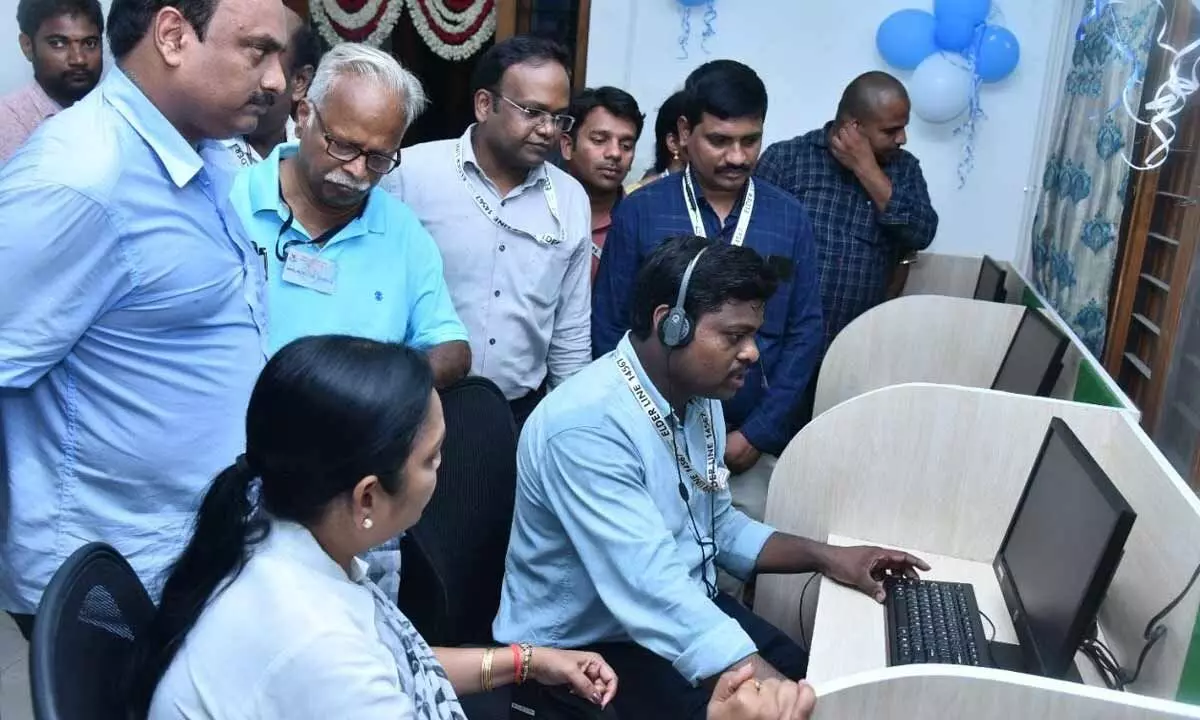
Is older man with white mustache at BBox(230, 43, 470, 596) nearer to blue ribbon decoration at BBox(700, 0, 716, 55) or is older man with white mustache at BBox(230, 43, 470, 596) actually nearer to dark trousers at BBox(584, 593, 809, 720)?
dark trousers at BBox(584, 593, 809, 720)

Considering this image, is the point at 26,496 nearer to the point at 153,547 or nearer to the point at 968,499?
the point at 153,547

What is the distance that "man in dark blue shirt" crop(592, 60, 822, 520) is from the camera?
241 cm

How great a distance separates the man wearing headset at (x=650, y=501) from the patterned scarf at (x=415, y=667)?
39cm

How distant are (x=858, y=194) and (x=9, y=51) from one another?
3.14 meters

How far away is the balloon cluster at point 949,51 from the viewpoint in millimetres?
3854

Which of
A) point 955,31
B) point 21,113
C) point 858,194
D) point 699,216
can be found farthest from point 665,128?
point 21,113

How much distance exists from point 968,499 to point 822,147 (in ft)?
4.81

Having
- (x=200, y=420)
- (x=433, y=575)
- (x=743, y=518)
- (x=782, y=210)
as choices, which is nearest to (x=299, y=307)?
(x=200, y=420)

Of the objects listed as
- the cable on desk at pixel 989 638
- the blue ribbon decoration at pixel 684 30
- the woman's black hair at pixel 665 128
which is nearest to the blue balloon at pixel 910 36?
the blue ribbon decoration at pixel 684 30

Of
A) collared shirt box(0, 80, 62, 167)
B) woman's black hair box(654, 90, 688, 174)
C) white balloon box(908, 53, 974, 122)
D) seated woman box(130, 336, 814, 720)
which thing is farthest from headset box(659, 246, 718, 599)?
white balloon box(908, 53, 974, 122)

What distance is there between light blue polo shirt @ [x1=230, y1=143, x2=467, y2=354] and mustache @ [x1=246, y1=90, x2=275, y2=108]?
0.38 meters

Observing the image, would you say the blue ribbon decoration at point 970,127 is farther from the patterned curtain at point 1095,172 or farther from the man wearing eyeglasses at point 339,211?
the man wearing eyeglasses at point 339,211

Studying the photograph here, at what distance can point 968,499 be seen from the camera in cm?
195

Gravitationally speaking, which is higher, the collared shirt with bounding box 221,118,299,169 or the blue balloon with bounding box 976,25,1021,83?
the blue balloon with bounding box 976,25,1021,83
